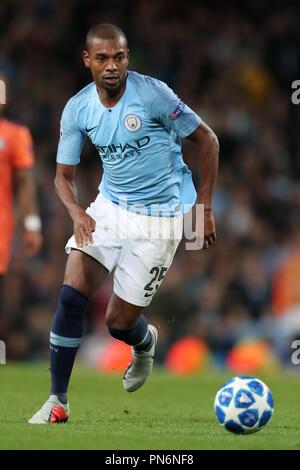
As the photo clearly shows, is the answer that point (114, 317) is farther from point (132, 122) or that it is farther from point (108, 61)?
point (108, 61)

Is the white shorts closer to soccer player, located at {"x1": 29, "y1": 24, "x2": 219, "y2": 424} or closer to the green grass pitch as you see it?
soccer player, located at {"x1": 29, "y1": 24, "x2": 219, "y2": 424}

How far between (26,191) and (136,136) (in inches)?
98.3

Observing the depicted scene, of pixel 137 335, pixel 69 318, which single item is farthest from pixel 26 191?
pixel 69 318

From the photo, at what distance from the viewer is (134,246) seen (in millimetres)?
7664

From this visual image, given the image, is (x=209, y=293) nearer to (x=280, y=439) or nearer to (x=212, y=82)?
(x=212, y=82)

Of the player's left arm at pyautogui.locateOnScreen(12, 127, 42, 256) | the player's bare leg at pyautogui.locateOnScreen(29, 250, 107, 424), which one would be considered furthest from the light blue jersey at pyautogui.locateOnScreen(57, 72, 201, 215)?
the player's left arm at pyautogui.locateOnScreen(12, 127, 42, 256)

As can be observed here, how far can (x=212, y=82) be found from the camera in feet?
56.5

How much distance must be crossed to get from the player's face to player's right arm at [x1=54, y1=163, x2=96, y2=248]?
603mm

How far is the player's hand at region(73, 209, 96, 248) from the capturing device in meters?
7.20

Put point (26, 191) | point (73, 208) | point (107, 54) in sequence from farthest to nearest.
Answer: point (26, 191)
point (73, 208)
point (107, 54)

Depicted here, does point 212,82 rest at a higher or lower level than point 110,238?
higher
